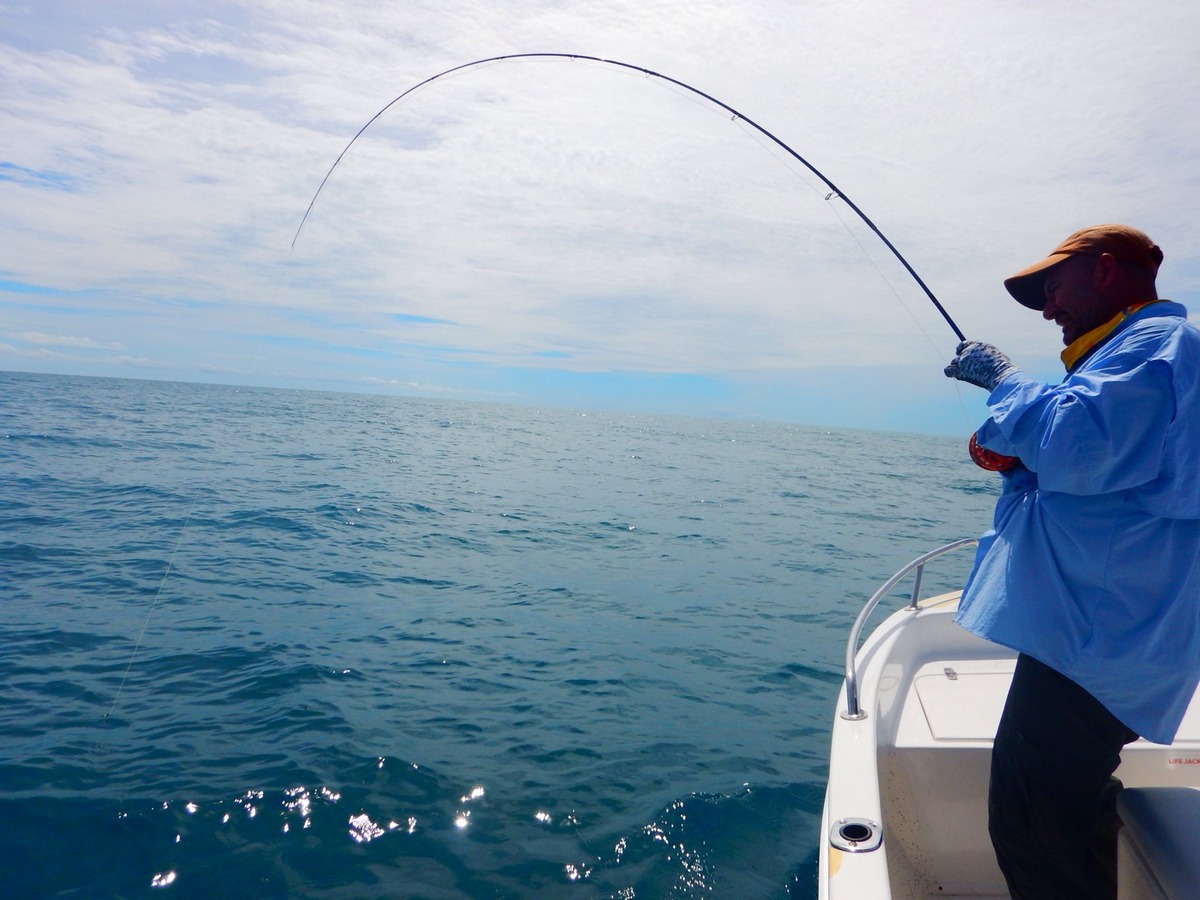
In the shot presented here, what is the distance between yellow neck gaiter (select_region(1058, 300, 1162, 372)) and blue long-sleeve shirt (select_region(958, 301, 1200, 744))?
0.14 ft

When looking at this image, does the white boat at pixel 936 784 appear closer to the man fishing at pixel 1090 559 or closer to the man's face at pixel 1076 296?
the man fishing at pixel 1090 559

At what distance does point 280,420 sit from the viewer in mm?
36000

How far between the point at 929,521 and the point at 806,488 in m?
5.26

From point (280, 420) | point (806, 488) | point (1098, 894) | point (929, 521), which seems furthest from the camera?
point (280, 420)

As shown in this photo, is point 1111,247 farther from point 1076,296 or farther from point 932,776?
point 932,776

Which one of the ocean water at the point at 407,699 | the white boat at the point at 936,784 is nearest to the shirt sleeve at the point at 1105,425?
the white boat at the point at 936,784

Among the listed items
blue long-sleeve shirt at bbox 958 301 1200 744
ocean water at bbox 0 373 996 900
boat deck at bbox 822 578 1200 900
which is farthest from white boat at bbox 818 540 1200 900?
ocean water at bbox 0 373 996 900

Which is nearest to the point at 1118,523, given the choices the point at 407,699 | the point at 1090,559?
the point at 1090,559

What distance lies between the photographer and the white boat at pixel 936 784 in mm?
1989

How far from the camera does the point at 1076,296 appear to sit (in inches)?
80.0

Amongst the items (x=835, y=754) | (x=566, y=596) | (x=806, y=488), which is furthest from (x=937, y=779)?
(x=806, y=488)

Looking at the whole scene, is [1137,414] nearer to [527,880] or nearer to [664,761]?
[527,880]

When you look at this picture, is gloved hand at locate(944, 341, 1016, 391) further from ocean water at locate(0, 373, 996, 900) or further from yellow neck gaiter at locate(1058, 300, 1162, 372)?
ocean water at locate(0, 373, 996, 900)

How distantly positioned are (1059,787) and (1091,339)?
3.93 ft
